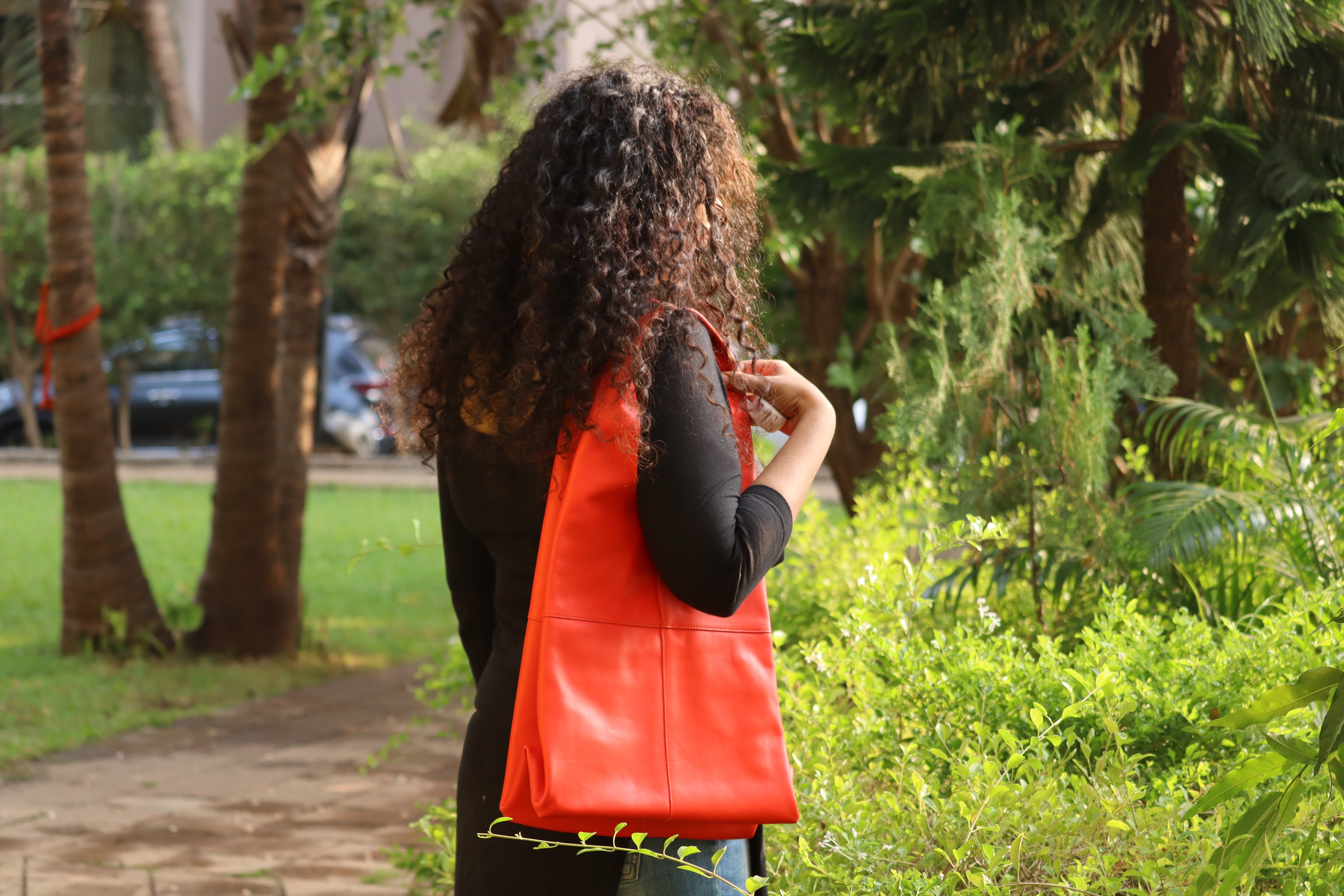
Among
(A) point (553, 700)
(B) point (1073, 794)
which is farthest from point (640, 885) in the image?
(B) point (1073, 794)

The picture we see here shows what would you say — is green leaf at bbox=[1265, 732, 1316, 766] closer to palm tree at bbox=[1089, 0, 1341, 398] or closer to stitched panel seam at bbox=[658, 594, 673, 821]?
stitched panel seam at bbox=[658, 594, 673, 821]

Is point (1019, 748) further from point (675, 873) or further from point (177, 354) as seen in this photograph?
point (177, 354)

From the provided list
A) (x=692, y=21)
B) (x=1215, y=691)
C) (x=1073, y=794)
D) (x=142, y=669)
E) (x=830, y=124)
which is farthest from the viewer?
(x=142, y=669)

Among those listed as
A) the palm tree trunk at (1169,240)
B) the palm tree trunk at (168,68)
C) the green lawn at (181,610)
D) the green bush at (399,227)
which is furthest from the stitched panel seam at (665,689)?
the palm tree trunk at (168,68)

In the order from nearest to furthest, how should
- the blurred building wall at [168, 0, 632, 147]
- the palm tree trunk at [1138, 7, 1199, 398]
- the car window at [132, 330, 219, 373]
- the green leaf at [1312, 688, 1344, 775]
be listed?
1. the green leaf at [1312, 688, 1344, 775]
2. the palm tree trunk at [1138, 7, 1199, 398]
3. the car window at [132, 330, 219, 373]
4. the blurred building wall at [168, 0, 632, 147]

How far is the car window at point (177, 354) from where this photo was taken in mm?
16406

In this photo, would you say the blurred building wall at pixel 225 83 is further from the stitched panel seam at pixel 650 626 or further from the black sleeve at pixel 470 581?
the stitched panel seam at pixel 650 626

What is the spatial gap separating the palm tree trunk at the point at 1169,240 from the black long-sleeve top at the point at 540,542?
217cm

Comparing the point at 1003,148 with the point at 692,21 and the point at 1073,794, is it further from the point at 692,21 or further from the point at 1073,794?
the point at 692,21

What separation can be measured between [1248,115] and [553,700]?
266 cm

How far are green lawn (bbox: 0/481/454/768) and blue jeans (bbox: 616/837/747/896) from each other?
3178 mm

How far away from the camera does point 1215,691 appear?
7.22ft

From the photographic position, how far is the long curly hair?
1.58 m

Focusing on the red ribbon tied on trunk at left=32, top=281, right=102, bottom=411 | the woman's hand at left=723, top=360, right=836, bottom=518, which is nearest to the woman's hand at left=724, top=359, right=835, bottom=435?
the woman's hand at left=723, top=360, right=836, bottom=518
